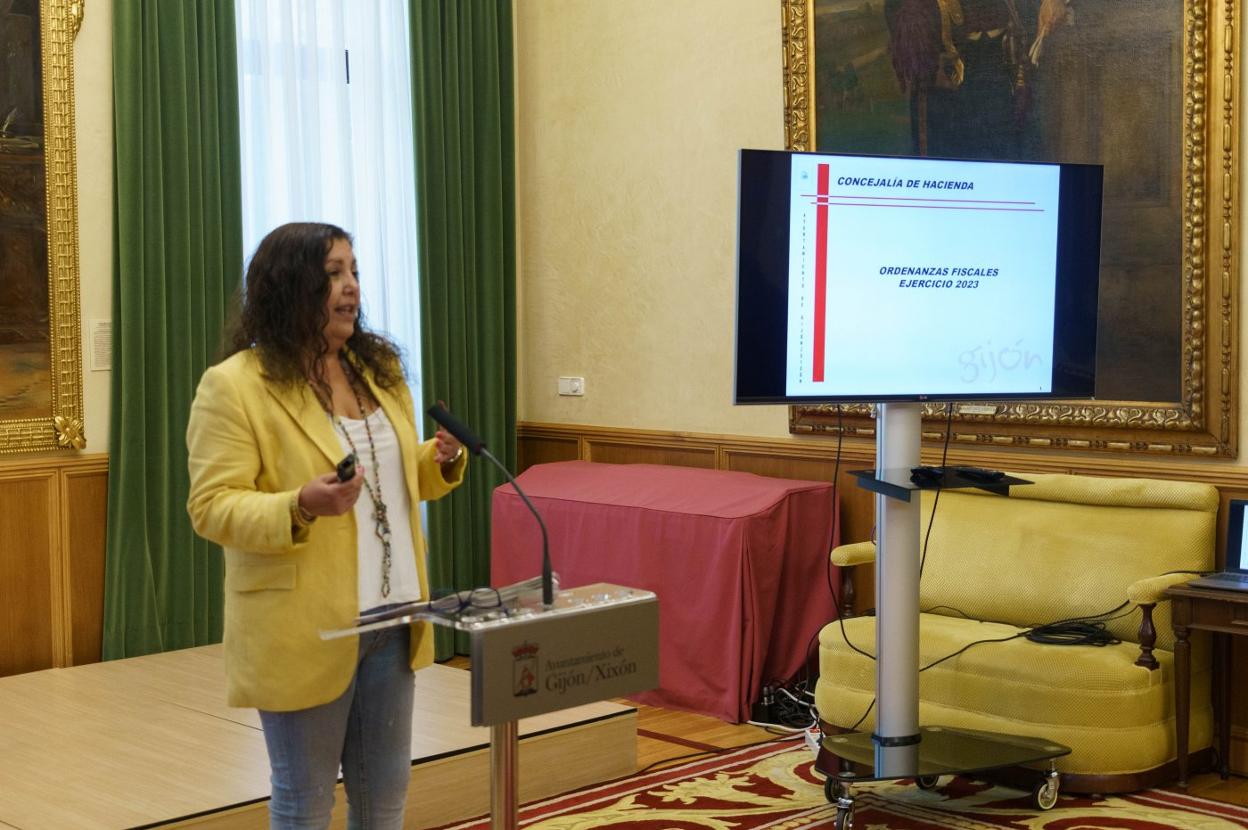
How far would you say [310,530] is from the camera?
240 centimetres

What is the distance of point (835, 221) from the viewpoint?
366cm

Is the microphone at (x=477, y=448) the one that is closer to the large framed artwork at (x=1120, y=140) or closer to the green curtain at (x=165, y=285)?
the large framed artwork at (x=1120, y=140)

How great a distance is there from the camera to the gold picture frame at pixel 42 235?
4.96 metres

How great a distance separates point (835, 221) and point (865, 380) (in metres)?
0.41

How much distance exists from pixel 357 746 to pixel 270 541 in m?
0.43

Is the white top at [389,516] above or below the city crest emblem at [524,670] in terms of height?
above

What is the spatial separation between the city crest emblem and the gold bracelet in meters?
0.46

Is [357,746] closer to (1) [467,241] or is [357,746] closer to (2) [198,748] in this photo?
(2) [198,748]

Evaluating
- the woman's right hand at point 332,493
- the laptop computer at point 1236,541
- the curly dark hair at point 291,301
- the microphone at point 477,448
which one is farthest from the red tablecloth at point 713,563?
the woman's right hand at point 332,493

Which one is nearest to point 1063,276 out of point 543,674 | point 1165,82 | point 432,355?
point 1165,82

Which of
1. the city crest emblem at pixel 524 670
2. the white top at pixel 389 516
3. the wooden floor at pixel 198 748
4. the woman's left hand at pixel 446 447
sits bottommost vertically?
the wooden floor at pixel 198 748

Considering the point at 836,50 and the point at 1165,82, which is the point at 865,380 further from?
the point at 836,50

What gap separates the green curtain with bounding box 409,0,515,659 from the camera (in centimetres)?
611

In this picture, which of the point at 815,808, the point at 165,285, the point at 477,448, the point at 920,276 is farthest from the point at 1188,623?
the point at 165,285
